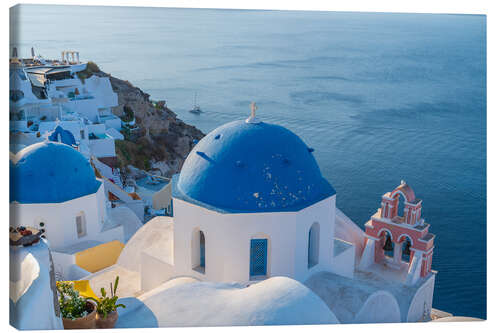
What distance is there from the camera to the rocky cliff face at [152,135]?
29.1 meters

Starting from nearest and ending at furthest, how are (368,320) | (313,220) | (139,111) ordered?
(368,320) → (313,220) → (139,111)

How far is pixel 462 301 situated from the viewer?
14.7 metres

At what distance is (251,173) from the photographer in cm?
734

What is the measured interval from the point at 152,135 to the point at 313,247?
26046 mm

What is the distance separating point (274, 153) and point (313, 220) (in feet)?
4.02

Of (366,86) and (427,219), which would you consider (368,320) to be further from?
(366,86)

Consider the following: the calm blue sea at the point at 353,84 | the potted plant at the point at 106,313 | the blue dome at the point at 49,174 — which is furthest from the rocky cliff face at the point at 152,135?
the potted plant at the point at 106,313

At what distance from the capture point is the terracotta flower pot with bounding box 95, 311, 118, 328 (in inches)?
226

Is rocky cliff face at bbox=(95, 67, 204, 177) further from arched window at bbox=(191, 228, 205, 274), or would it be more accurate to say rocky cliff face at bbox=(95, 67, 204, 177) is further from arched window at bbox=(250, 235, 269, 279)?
arched window at bbox=(250, 235, 269, 279)

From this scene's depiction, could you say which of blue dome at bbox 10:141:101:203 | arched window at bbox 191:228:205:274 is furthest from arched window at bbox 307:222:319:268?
blue dome at bbox 10:141:101:203

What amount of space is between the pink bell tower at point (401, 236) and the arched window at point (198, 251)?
12.1 feet

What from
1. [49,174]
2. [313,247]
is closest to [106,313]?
[313,247]

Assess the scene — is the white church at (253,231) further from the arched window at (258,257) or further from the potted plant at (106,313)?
the potted plant at (106,313)

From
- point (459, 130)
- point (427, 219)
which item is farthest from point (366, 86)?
point (427, 219)
